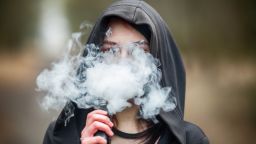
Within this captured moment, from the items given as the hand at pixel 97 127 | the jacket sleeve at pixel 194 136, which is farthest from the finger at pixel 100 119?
the jacket sleeve at pixel 194 136

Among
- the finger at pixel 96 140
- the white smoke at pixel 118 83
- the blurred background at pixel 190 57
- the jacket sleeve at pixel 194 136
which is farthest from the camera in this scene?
the blurred background at pixel 190 57

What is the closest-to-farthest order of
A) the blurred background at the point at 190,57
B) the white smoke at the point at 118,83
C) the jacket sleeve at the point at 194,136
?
1. the white smoke at the point at 118,83
2. the jacket sleeve at the point at 194,136
3. the blurred background at the point at 190,57

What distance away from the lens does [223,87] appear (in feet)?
14.0

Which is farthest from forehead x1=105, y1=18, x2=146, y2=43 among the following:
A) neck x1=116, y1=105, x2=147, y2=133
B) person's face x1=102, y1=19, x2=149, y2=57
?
neck x1=116, y1=105, x2=147, y2=133

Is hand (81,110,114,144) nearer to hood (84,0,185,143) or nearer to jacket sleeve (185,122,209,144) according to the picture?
hood (84,0,185,143)

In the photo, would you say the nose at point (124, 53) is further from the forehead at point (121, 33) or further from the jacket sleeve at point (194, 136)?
the jacket sleeve at point (194, 136)

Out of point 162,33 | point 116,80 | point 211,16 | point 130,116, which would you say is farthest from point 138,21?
point 211,16

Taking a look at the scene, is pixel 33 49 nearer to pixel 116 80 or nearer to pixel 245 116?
pixel 245 116

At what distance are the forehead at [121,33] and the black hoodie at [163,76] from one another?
0.04m

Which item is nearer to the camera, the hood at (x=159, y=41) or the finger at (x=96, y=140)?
the finger at (x=96, y=140)

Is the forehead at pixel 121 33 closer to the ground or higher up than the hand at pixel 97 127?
higher up

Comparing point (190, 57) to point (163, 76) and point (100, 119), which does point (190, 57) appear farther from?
point (100, 119)

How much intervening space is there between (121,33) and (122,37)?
1.1 inches

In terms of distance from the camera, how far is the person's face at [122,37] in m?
2.02
